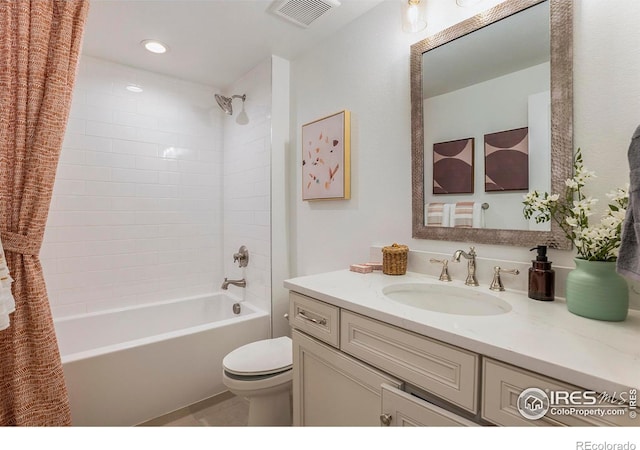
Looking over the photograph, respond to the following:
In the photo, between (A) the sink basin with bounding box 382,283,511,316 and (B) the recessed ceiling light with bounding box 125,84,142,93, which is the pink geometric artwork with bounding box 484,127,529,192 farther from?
(B) the recessed ceiling light with bounding box 125,84,142,93

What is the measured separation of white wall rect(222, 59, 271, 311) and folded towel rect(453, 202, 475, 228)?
4.30 feet

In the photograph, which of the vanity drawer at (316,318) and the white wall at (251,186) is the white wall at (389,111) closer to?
the white wall at (251,186)

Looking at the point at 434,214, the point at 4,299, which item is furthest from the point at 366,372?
the point at 4,299

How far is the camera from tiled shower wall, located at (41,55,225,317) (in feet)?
7.12

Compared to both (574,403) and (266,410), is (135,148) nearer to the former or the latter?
(266,410)

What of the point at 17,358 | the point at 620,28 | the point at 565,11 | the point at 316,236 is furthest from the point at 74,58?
the point at 620,28

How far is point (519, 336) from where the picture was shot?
0.74m

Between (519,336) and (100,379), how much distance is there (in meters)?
1.94

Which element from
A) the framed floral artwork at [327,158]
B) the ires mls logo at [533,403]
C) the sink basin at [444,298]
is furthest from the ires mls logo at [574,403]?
the framed floral artwork at [327,158]

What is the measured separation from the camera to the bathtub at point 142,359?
1.59 meters

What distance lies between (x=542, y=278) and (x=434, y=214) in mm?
495

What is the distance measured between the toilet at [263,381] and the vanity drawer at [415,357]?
65 centimetres

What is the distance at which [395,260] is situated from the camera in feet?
4.66

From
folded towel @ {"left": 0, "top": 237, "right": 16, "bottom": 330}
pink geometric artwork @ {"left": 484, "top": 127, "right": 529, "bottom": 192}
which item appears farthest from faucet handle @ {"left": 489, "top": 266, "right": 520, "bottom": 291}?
folded towel @ {"left": 0, "top": 237, "right": 16, "bottom": 330}
